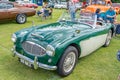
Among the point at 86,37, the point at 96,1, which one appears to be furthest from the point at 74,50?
the point at 96,1

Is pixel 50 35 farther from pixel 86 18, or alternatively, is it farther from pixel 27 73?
pixel 86 18

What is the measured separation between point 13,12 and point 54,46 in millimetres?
7247

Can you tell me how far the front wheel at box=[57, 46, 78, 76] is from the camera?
13.0ft

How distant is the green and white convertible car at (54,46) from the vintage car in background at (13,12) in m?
5.78

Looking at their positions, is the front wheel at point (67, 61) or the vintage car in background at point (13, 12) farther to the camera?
the vintage car in background at point (13, 12)

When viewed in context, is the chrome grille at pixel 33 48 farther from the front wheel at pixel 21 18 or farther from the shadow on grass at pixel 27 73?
the front wheel at pixel 21 18

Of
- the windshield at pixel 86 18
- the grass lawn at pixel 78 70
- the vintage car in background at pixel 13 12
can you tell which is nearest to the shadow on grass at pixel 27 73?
the grass lawn at pixel 78 70

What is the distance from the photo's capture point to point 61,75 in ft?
13.5

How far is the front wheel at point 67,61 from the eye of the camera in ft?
13.0

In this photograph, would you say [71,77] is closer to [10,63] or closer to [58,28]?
[58,28]

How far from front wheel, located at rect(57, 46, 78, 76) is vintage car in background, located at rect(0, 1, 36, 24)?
6.55m

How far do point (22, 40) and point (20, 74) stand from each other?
756mm

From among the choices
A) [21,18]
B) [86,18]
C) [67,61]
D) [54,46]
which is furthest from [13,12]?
[54,46]

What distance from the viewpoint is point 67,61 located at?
4.14 metres
